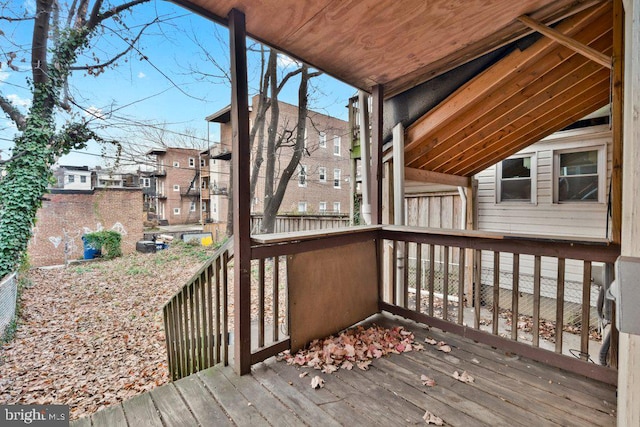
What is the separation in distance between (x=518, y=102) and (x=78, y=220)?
15.6 m

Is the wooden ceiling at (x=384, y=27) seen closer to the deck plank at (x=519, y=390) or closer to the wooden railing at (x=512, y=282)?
the wooden railing at (x=512, y=282)

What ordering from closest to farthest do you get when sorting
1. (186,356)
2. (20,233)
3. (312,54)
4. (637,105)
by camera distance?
(637,105) → (312,54) → (186,356) → (20,233)

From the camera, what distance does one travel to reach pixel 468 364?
6.70 ft

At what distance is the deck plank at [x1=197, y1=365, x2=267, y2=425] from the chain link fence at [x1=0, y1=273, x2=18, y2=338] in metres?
5.12

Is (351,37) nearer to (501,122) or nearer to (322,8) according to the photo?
(322,8)

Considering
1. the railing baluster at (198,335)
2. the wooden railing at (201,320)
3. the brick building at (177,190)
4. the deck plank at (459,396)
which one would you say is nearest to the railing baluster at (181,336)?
the wooden railing at (201,320)

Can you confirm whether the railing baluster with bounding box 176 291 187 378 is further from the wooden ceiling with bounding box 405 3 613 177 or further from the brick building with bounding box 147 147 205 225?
the brick building with bounding box 147 147 205 225

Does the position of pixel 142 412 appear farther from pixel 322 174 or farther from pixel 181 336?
pixel 322 174

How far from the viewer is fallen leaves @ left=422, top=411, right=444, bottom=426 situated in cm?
149

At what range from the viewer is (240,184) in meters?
1.88

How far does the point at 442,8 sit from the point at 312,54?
0.99 meters

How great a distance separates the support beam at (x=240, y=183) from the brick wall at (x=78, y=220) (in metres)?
12.6

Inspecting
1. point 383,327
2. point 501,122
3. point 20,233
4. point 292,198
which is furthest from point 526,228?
point 292,198

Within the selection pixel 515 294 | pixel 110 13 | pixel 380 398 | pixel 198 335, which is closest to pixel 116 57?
pixel 110 13
